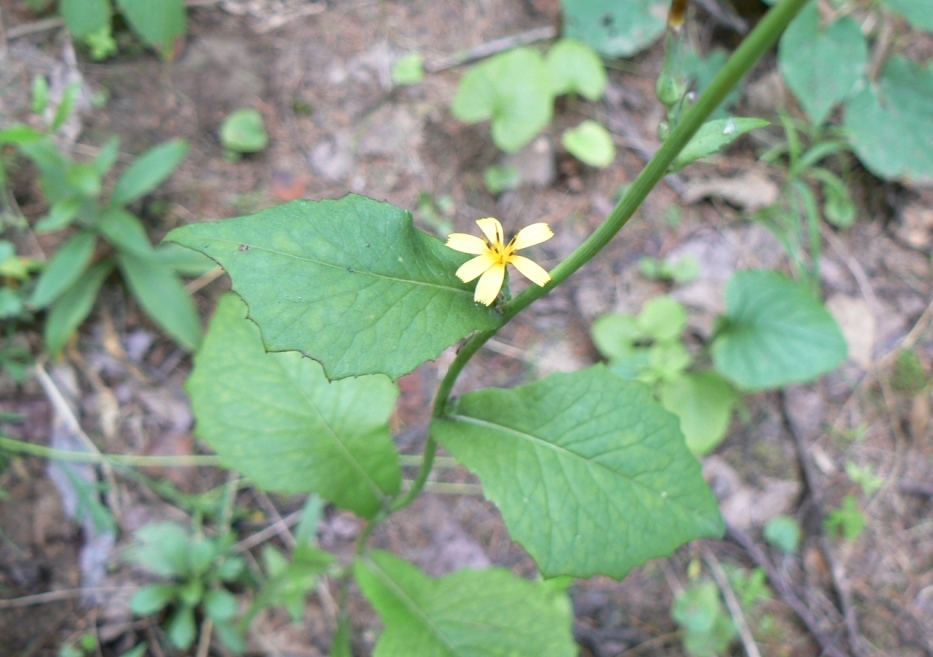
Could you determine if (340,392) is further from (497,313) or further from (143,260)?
(143,260)

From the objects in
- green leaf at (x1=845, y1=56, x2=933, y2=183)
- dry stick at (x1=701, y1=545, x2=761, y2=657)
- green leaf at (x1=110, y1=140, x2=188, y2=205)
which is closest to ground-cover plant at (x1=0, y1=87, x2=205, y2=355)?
green leaf at (x1=110, y1=140, x2=188, y2=205)

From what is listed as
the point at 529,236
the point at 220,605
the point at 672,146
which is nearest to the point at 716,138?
the point at 672,146

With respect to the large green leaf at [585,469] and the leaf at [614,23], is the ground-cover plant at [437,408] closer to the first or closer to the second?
the large green leaf at [585,469]

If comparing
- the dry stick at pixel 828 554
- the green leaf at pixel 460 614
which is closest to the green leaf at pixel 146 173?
the green leaf at pixel 460 614

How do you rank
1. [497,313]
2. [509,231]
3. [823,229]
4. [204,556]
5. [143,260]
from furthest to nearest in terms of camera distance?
1. [823,229]
2. [509,231]
3. [143,260]
4. [204,556]
5. [497,313]

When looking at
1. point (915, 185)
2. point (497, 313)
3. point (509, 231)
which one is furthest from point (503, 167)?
point (915, 185)
